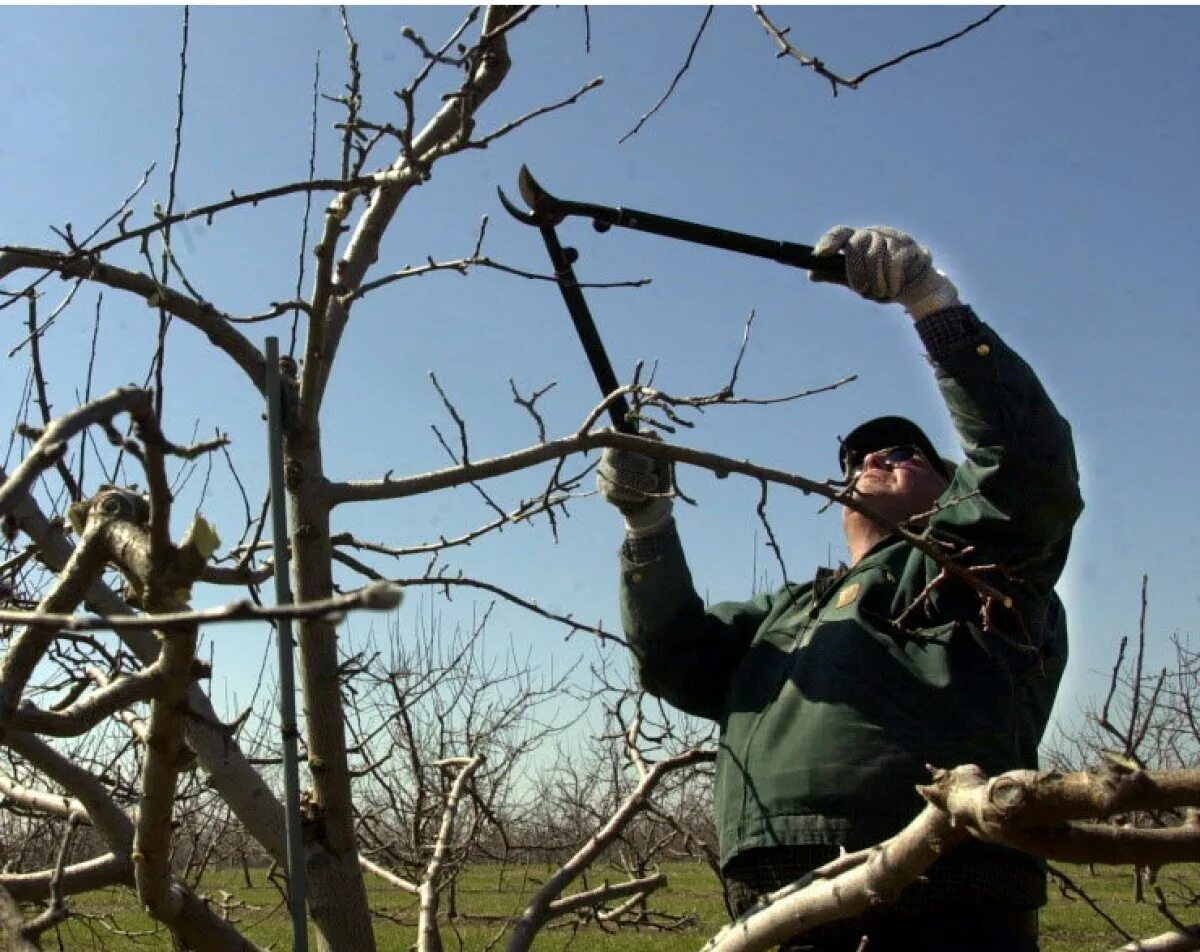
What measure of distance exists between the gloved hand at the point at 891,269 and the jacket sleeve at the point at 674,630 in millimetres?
789

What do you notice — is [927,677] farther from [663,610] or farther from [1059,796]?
[1059,796]

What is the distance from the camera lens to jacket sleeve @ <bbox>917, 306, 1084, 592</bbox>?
7.48 feet

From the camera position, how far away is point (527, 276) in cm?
209

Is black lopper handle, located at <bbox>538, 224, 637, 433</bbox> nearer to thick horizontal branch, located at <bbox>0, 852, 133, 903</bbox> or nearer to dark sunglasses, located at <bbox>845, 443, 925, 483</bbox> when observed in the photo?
dark sunglasses, located at <bbox>845, 443, 925, 483</bbox>

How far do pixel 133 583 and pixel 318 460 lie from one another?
76cm

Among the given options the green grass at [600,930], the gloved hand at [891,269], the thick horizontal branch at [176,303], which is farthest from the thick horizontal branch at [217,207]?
the green grass at [600,930]

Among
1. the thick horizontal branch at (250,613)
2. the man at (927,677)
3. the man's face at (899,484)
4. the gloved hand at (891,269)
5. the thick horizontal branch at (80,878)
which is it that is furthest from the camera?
the man's face at (899,484)

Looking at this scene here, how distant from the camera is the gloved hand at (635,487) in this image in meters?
2.80

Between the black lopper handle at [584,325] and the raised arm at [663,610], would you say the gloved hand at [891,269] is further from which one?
the raised arm at [663,610]

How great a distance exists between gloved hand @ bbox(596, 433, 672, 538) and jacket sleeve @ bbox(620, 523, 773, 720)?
3 cm

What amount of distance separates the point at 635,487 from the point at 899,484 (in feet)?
1.98

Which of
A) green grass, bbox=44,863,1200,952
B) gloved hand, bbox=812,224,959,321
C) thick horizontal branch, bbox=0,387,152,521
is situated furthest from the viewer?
green grass, bbox=44,863,1200,952

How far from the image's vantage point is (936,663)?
231cm

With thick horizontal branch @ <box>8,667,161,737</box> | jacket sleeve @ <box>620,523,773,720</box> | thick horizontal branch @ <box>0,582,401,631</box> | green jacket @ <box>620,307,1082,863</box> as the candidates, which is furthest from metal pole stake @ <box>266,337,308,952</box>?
jacket sleeve @ <box>620,523,773,720</box>
